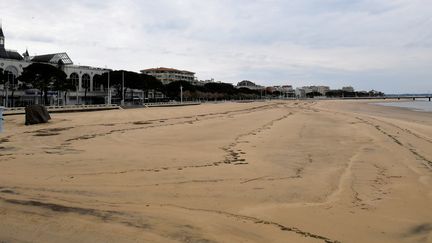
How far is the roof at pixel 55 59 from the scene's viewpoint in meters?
85.6

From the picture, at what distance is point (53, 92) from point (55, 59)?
13261mm

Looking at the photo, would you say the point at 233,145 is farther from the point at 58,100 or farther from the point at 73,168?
the point at 58,100

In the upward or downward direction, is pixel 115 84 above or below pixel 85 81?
below

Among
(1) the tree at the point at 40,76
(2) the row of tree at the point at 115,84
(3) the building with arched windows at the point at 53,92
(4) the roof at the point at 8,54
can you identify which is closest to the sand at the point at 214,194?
(1) the tree at the point at 40,76

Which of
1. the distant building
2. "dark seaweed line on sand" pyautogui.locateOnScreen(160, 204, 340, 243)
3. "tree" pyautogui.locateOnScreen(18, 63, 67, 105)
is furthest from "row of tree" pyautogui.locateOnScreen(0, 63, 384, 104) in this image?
"dark seaweed line on sand" pyautogui.locateOnScreen(160, 204, 340, 243)

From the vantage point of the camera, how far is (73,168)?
9359 mm

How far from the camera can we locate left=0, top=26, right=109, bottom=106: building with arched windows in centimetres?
7038

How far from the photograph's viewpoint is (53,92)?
76.1m

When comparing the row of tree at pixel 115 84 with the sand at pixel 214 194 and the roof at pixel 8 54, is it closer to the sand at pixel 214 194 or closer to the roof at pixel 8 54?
the roof at pixel 8 54

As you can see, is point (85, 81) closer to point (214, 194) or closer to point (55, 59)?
point (55, 59)

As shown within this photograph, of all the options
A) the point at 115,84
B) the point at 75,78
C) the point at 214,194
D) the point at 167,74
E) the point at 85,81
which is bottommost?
the point at 214,194

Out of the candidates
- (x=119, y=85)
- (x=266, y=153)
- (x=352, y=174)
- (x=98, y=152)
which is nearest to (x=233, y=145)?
(x=266, y=153)

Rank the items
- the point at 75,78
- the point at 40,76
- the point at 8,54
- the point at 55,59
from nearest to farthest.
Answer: the point at 40,76, the point at 8,54, the point at 55,59, the point at 75,78

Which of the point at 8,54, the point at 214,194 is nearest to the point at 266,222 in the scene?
the point at 214,194
